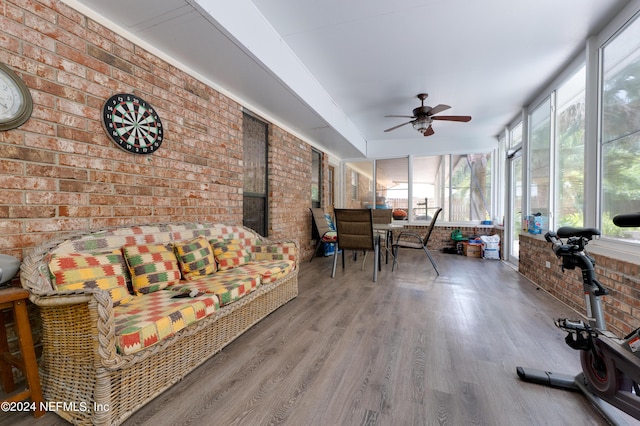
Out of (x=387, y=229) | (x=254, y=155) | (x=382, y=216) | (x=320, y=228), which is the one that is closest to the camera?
(x=254, y=155)

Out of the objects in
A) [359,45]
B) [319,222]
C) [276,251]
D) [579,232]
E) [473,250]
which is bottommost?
[473,250]

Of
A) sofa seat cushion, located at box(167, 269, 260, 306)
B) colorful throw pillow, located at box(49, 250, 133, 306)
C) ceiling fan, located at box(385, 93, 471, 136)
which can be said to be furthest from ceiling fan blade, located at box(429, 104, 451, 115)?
colorful throw pillow, located at box(49, 250, 133, 306)

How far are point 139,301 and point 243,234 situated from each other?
1365mm

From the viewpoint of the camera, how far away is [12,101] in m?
1.40

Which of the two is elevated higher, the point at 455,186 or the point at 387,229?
the point at 455,186

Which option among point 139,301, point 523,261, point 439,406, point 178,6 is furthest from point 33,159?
point 523,261

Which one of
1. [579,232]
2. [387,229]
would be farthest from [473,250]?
[579,232]

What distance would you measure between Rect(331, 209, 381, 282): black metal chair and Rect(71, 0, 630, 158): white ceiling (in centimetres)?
148

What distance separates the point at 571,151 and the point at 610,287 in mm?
1593

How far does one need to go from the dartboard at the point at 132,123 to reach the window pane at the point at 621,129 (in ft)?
12.0

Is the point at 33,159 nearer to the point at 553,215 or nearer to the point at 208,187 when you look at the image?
the point at 208,187

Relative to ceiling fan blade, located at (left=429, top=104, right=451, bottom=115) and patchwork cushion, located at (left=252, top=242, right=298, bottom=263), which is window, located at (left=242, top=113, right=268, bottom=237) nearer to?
patchwork cushion, located at (left=252, top=242, right=298, bottom=263)

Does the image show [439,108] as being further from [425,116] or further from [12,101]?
[12,101]

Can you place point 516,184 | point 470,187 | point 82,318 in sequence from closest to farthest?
point 82,318 → point 516,184 → point 470,187
